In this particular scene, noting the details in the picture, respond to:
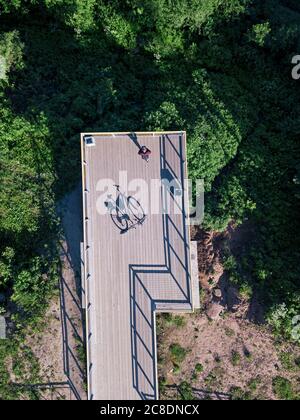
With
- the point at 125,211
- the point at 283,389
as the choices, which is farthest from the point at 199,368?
the point at 125,211

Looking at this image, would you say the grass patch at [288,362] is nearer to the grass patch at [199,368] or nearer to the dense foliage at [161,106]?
the dense foliage at [161,106]

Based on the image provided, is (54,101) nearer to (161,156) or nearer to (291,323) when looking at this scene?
(161,156)

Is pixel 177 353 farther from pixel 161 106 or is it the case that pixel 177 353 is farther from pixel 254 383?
pixel 161 106

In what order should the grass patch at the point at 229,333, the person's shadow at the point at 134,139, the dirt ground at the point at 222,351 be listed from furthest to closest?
the person's shadow at the point at 134,139 < the grass patch at the point at 229,333 < the dirt ground at the point at 222,351

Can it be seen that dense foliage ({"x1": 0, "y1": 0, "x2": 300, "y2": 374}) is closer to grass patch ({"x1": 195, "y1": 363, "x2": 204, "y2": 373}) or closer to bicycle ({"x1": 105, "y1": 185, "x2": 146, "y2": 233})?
bicycle ({"x1": 105, "y1": 185, "x2": 146, "y2": 233})

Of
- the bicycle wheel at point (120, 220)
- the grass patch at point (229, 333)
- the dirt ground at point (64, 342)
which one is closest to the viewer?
the dirt ground at point (64, 342)

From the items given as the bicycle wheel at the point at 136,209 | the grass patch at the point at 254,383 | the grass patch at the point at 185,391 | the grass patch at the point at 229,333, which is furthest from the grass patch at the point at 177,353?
the bicycle wheel at the point at 136,209

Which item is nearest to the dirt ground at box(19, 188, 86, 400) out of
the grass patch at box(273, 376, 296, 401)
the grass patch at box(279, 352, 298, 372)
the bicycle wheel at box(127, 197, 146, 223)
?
the bicycle wheel at box(127, 197, 146, 223)
